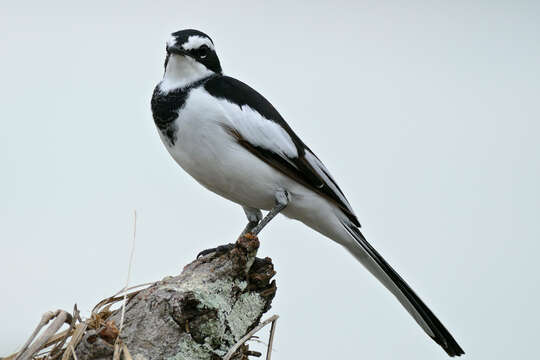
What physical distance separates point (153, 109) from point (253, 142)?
0.71 metres

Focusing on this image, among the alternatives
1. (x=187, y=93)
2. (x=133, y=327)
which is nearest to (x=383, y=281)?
(x=187, y=93)

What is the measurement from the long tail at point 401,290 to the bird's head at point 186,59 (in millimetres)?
1546

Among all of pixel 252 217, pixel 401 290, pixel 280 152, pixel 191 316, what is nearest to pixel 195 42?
pixel 280 152

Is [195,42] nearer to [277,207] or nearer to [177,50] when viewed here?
[177,50]

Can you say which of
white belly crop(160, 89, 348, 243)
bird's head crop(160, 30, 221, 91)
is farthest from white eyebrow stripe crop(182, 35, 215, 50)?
white belly crop(160, 89, 348, 243)

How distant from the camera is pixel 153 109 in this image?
4598 millimetres

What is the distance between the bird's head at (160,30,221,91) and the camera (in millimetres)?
4637

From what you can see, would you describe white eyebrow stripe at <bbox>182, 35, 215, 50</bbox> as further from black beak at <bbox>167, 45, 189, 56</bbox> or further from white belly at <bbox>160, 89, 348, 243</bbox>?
white belly at <bbox>160, 89, 348, 243</bbox>

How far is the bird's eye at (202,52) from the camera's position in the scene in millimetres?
4714

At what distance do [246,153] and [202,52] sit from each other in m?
0.80

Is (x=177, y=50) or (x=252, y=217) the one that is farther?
(x=252, y=217)

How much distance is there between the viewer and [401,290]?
16.2 ft

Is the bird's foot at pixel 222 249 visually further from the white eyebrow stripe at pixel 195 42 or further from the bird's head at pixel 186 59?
the white eyebrow stripe at pixel 195 42

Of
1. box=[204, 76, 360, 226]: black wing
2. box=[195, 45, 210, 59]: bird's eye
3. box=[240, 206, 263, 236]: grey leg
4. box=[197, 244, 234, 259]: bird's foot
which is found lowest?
box=[197, 244, 234, 259]: bird's foot
